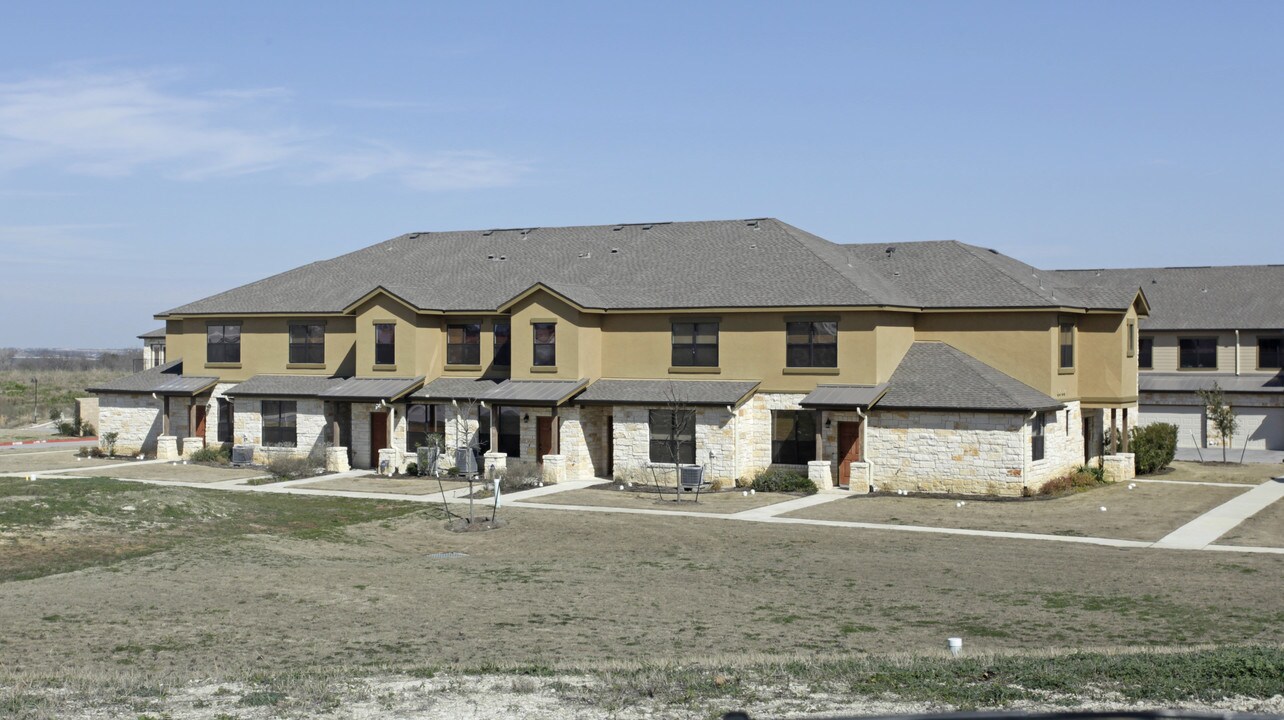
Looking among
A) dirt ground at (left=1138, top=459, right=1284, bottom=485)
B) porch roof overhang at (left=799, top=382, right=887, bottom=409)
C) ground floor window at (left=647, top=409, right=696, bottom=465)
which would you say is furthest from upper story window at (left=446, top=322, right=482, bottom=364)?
dirt ground at (left=1138, top=459, right=1284, bottom=485)

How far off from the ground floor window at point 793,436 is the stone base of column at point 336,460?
14.4 meters

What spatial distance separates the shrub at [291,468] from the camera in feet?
130

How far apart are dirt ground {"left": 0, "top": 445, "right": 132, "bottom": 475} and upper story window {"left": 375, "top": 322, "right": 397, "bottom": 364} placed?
10.5 m

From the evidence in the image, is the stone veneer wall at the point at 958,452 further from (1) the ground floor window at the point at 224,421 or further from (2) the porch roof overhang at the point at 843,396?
(1) the ground floor window at the point at 224,421

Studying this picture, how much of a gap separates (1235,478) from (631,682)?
103ft

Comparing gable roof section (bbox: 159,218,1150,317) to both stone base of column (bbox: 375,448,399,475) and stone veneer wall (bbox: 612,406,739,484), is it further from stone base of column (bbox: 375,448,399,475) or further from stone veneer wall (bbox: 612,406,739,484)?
stone base of column (bbox: 375,448,399,475)

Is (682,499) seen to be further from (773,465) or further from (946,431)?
(946,431)

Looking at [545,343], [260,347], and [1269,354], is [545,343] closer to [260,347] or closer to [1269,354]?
[260,347]

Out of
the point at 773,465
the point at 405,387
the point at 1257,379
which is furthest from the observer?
the point at 1257,379

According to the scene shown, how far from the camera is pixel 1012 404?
109ft

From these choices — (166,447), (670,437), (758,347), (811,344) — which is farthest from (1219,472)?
(166,447)

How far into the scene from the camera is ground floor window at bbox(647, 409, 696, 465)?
1452 inches

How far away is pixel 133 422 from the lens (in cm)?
4659

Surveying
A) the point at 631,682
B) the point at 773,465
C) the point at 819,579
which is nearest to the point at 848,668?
the point at 631,682
